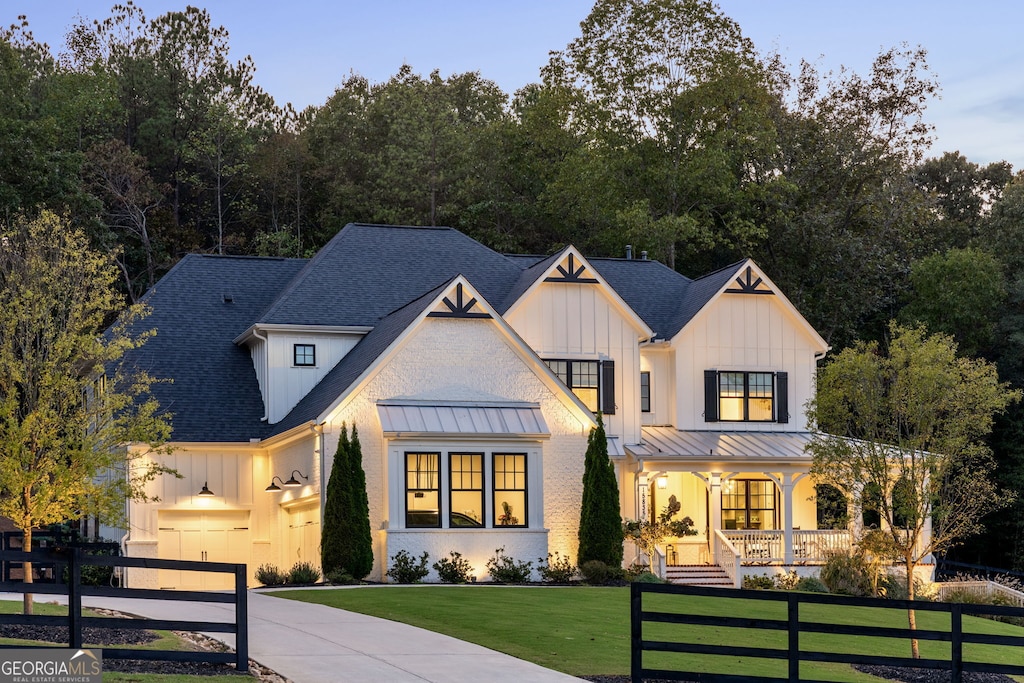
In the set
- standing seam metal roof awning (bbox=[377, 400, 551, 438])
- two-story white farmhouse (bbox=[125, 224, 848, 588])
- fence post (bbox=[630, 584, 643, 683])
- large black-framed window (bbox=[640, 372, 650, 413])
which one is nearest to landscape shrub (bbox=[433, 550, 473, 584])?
two-story white farmhouse (bbox=[125, 224, 848, 588])

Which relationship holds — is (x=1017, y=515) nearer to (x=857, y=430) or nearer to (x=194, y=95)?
(x=857, y=430)

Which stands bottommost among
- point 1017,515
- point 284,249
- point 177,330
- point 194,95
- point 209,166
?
point 1017,515

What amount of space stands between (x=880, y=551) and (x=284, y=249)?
1325 inches

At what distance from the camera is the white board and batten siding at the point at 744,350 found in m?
38.8

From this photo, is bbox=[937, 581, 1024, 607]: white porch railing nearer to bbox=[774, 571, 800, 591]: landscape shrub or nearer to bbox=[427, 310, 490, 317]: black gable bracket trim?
bbox=[774, 571, 800, 591]: landscape shrub

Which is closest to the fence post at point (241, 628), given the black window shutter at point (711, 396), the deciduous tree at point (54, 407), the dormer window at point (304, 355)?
the deciduous tree at point (54, 407)

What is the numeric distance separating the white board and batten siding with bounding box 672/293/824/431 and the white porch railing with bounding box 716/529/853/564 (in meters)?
4.04

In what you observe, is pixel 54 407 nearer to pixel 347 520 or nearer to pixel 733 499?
pixel 347 520

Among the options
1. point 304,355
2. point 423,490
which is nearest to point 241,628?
point 423,490

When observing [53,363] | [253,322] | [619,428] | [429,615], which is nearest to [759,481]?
[619,428]

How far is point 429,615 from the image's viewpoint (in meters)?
22.1

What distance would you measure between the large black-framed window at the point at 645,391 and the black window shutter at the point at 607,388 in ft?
6.50

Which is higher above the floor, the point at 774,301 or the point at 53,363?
the point at 774,301

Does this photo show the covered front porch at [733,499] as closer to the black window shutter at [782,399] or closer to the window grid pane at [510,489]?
the black window shutter at [782,399]
